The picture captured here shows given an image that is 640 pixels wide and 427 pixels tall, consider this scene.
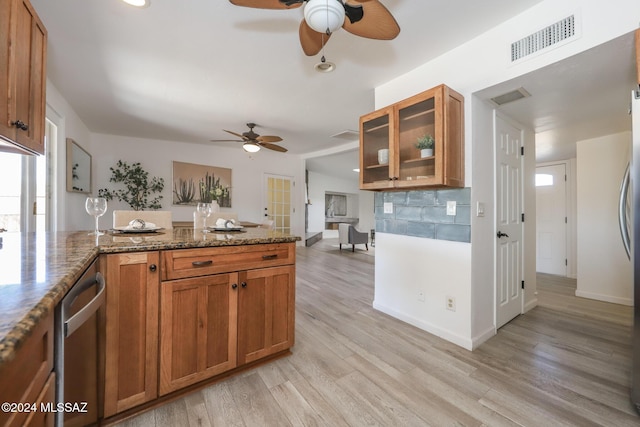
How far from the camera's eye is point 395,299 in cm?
270

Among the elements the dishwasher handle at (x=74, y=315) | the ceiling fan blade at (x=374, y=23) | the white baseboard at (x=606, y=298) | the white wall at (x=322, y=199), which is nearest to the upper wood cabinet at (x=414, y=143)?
the ceiling fan blade at (x=374, y=23)

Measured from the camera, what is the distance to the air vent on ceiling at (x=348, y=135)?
15.6ft

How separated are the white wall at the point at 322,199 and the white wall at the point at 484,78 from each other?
7627mm

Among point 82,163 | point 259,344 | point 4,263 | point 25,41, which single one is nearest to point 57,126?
point 82,163

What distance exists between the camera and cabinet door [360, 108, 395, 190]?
8.17 feet

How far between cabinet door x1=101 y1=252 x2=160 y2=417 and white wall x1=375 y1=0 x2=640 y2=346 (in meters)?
2.09

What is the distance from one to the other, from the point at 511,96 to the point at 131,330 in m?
3.10

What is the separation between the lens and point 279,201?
711cm

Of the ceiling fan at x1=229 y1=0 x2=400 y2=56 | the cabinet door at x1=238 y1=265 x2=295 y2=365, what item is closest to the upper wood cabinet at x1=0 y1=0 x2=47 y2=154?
the ceiling fan at x1=229 y1=0 x2=400 y2=56

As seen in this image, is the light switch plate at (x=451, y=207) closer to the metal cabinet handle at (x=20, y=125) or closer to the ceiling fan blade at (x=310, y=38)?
the ceiling fan blade at (x=310, y=38)

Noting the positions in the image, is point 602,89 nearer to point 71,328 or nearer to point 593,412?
point 593,412

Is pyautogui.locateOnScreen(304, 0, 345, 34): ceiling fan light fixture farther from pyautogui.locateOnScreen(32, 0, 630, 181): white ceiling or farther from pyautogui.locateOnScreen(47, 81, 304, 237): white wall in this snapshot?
pyautogui.locateOnScreen(47, 81, 304, 237): white wall

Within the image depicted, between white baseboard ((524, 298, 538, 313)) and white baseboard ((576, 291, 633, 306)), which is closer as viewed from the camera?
white baseboard ((524, 298, 538, 313))

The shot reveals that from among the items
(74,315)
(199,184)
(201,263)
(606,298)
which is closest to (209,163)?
(199,184)
